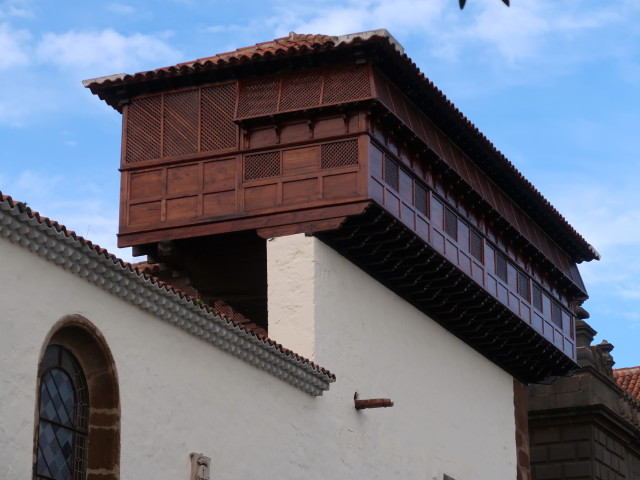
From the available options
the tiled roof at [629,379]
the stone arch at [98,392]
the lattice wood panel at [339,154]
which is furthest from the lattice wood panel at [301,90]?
the tiled roof at [629,379]

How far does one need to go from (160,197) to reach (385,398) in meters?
4.31

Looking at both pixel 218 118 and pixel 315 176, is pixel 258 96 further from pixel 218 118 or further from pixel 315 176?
pixel 315 176

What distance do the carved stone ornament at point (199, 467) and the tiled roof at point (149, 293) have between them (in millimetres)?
1420

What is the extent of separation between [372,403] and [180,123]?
16.4 ft

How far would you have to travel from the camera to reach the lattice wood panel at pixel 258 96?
20.0 metres

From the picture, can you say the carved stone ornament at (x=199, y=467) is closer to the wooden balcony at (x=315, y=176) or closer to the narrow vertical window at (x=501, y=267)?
the wooden balcony at (x=315, y=176)

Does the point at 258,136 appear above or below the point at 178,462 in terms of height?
above

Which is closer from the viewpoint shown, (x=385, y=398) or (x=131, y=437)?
(x=131, y=437)

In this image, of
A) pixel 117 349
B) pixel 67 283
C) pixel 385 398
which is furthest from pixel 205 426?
pixel 385 398

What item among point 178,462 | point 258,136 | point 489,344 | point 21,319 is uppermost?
point 258,136

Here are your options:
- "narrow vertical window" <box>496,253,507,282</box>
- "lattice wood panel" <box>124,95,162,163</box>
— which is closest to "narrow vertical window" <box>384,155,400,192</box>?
"lattice wood panel" <box>124,95,162,163</box>

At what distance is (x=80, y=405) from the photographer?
14.5 m

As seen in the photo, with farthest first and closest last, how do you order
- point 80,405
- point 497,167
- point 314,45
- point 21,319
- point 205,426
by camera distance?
point 497,167
point 314,45
point 205,426
point 80,405
point 21,319

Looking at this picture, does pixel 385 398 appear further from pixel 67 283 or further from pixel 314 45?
pixel 67 283
